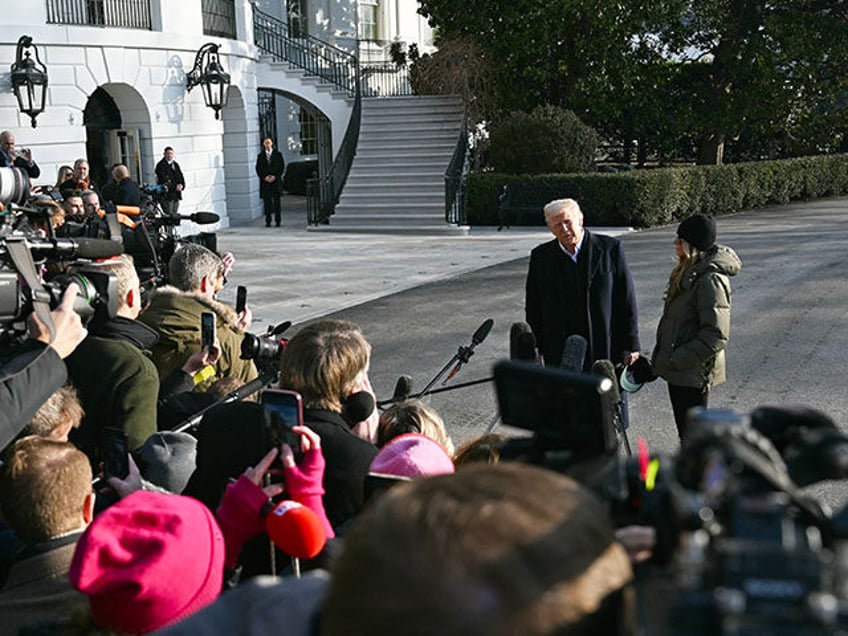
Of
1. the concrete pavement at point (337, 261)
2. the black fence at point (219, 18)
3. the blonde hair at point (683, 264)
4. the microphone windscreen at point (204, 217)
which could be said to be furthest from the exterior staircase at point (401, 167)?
the blonde hair at point (683, 264)

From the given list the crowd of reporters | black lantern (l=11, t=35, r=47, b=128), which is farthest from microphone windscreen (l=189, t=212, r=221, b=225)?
black lantern (l=11, t=35, r=47, b=128)

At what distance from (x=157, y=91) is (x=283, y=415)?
64.2 ft

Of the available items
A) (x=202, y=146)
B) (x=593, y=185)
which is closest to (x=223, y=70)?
(x=202, y=146)

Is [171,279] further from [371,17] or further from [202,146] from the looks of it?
[371,17]

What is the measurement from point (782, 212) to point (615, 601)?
987 inches

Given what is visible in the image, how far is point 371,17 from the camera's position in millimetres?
33062

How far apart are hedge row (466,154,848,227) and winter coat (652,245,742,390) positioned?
15.6 meters

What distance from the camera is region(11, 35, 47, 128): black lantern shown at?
17000mm

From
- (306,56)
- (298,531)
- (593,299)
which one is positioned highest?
(306,56)

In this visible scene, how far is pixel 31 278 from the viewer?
3123 millimetres

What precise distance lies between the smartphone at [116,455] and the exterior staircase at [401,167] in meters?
17.4

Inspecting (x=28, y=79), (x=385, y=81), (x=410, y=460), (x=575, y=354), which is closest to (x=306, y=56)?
(x=385, y=81)

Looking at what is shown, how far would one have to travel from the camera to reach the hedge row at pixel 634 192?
2122 centimetres

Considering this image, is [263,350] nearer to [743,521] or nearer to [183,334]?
[183,334]
